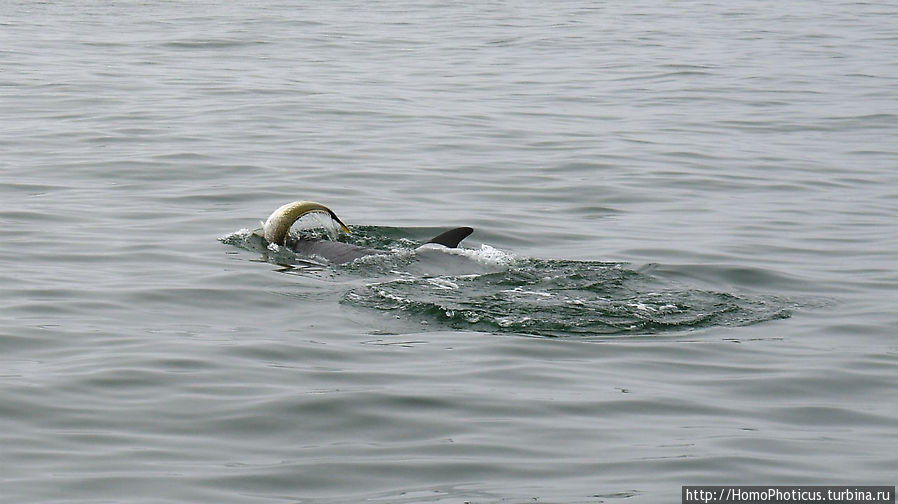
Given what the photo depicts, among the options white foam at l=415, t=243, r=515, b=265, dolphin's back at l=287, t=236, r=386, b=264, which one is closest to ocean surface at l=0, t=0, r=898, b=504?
white foam at l=415, t=243, r=515, b=265

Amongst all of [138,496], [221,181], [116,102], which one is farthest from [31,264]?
[116,102]

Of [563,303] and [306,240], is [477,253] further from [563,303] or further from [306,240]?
[306,240]

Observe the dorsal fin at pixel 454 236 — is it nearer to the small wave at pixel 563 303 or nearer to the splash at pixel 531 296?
the splash at pixel 531 296

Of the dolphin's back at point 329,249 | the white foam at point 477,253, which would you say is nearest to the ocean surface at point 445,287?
the white foam at point 477,253

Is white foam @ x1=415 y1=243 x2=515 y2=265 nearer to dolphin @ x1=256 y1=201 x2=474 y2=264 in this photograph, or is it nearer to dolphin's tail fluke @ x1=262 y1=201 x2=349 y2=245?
dolphin @ x1=256 y1=201 x2=474 y2=264

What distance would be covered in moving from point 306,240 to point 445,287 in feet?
6.09

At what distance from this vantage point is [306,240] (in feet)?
35.7

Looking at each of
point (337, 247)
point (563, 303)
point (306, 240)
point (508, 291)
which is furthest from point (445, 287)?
point (306, 240)

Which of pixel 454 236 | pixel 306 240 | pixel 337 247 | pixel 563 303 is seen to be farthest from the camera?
pixel 306 240

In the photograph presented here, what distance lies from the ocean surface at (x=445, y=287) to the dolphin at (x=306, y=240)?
159 mm

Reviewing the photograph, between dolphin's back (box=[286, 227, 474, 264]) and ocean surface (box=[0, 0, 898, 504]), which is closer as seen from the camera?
ocean surface (box=[0, 0, 898, 504])

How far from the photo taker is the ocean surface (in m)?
6.34

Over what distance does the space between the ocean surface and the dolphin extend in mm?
159

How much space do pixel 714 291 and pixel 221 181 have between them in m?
5.93
